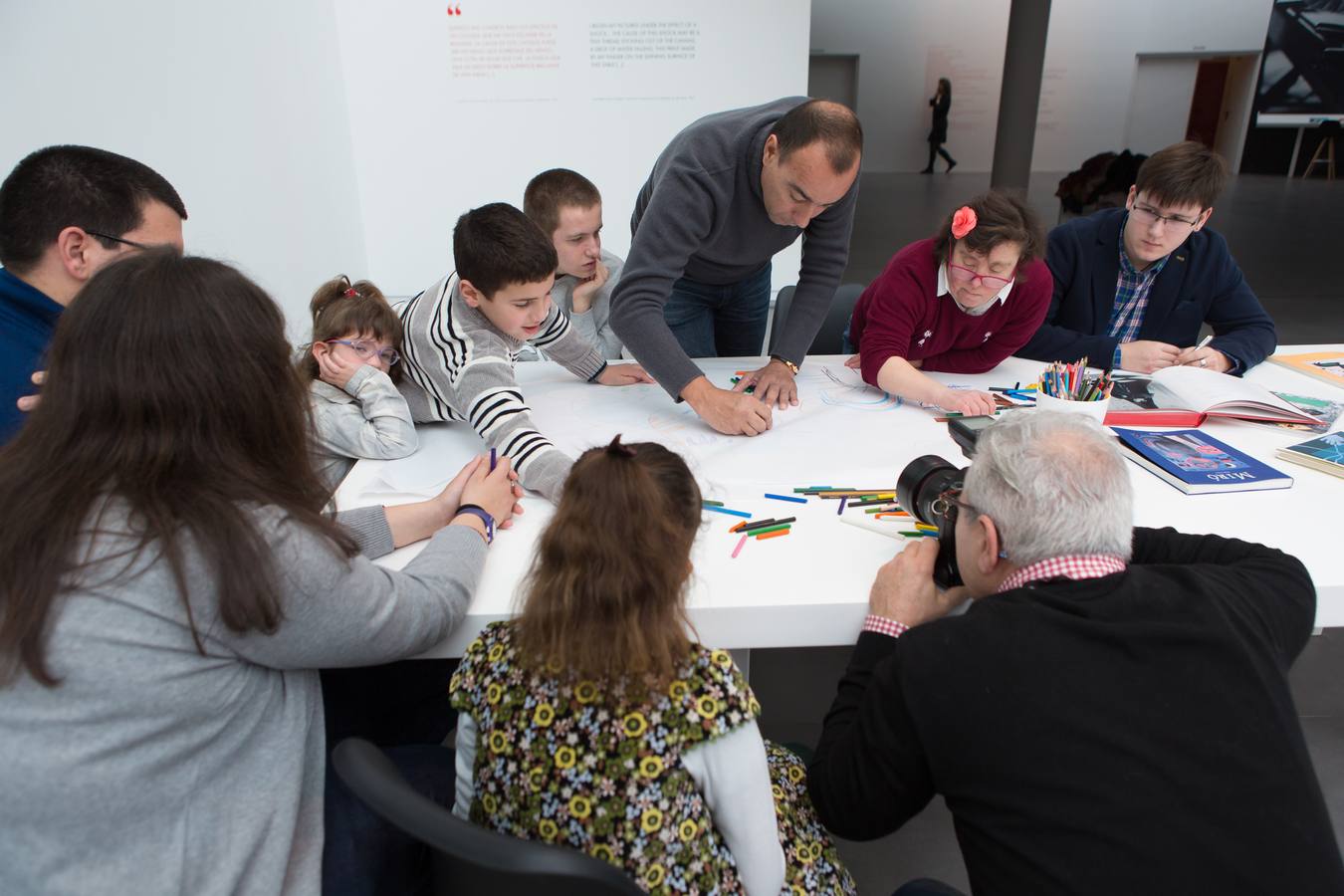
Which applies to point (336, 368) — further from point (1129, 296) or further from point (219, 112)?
point (219, 112)

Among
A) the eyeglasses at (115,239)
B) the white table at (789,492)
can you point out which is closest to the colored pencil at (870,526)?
the white table at (789,492)

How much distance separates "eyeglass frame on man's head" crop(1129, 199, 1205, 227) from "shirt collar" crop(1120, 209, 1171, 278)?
12 centimetres

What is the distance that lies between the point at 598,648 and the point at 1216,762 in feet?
2.15

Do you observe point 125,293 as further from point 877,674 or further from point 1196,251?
point 1196,251

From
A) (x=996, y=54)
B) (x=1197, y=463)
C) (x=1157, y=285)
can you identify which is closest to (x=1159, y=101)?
(x=996, y=54)

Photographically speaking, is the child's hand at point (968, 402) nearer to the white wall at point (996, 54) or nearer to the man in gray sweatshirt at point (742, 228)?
the man in gray sweatshirt at point (742, 228)

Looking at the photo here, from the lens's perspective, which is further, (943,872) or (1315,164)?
(1315,164)

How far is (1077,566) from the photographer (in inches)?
37.6

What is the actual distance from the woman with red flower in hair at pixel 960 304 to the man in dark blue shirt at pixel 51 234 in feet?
5.27

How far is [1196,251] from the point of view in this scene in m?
2.31

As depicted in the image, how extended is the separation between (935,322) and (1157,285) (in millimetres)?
866

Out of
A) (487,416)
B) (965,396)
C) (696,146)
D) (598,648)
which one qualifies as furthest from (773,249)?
(598,648)

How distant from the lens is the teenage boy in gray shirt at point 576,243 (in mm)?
2377

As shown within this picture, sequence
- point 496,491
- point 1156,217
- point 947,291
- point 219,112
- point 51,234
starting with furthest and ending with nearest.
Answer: point 219,112
point 1156,217
point 947,291
point 51,234
point 496,491
